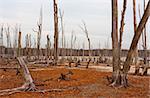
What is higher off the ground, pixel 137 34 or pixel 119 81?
pixel 137 34

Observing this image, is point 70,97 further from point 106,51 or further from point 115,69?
point 106,51

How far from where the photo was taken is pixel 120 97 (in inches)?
407

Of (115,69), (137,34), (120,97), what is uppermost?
(137,34)

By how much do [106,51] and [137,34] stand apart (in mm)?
44651

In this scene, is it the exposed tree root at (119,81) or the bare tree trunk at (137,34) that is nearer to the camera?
the bare tree trunk at (137,34)

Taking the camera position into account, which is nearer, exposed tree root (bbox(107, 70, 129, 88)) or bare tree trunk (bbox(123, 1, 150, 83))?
bare tree trunk (bbox(123, 1, 150, 83))

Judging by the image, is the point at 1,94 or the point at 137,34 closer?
the point at 1,94

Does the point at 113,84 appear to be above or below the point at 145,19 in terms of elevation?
below

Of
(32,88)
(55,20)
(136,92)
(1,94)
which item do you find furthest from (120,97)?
(55,20)

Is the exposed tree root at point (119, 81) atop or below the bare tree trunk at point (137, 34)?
below

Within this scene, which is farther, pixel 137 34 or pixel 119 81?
pixel 119 81

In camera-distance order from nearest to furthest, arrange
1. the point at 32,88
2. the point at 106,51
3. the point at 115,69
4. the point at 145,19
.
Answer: the point at 32,88 → the point at 145,19 → the point at 115,69 → the point at 106,51

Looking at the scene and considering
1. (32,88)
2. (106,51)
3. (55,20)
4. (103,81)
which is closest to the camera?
(32,88)

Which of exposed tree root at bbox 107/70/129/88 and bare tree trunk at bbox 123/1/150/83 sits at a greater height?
bare tree trunk at bbox 123/1/150/83
